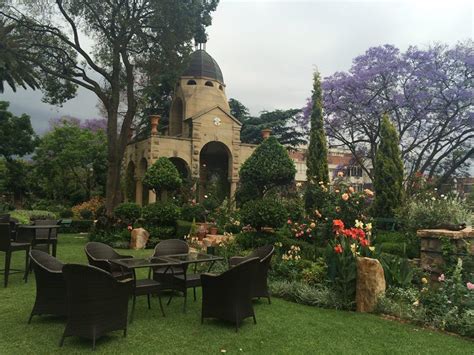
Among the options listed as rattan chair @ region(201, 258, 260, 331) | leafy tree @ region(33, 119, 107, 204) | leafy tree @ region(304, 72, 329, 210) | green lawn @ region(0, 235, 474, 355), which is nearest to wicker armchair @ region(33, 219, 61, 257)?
green lawn @ region(0, 235, 474, 355)

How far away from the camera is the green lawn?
382 cm

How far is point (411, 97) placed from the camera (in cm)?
1952

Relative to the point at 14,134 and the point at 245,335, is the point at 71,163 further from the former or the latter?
the point at 245,335

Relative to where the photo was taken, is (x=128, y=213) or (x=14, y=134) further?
(x=14, y=134)

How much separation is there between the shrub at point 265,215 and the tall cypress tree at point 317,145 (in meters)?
5.00

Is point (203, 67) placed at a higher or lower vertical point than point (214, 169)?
higher

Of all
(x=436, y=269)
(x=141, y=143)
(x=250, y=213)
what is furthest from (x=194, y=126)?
(x=436, y=269)

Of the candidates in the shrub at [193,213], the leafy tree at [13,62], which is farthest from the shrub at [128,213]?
the leafy tree at [13,62]

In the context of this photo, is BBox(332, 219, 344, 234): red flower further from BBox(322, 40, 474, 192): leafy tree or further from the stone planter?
BBox(322, 40, 474, 192): leafy tree

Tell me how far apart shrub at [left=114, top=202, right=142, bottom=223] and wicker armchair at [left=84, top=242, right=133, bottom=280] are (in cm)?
714

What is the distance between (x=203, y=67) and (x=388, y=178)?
1475 cm

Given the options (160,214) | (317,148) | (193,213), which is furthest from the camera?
(193,213)

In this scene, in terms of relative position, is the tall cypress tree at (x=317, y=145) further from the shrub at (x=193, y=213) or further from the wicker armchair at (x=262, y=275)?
the wicker armchair at (x=262, y=275)

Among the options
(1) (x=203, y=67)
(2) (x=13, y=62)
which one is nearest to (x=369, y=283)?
(2) (x=13, y=62)
